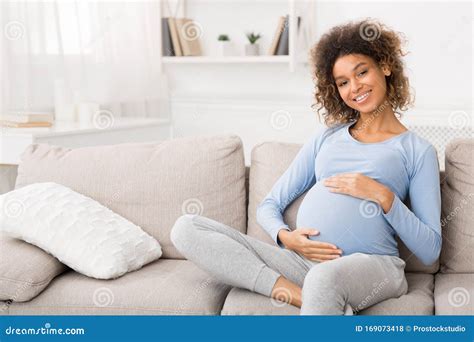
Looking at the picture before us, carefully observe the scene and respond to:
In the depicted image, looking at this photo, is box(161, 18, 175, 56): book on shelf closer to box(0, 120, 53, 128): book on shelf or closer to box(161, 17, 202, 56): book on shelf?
box(161, 17, 202, 56): book on shelf

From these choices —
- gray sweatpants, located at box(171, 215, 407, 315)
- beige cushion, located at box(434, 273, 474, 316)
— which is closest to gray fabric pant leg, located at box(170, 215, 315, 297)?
gray sweatpants, located at box(171, 215, 407, 315)

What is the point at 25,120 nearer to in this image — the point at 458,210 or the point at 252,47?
the point at 252,47

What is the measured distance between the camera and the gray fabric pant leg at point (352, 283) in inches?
67.0

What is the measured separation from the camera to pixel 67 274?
213 cm

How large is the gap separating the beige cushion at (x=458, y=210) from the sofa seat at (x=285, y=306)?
0.77 ft

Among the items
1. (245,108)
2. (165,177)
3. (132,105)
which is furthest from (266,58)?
(165,177)

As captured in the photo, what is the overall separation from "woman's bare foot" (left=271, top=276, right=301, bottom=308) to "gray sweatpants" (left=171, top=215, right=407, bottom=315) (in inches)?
0.6

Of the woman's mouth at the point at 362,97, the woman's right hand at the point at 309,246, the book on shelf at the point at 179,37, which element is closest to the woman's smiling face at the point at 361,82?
the woman's mouth at the point at 362,97

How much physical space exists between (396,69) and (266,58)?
173cm

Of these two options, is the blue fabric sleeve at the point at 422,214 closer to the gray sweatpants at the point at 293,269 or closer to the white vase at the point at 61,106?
the gray sweatpants at the point at 293,269

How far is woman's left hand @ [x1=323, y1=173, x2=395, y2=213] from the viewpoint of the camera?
1920 mm

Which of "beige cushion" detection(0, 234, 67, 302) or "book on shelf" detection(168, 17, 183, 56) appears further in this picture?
"book on shelf" detection(168, 17, 183, 56)

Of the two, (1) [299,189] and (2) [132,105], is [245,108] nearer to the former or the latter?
(2) [132,105]
